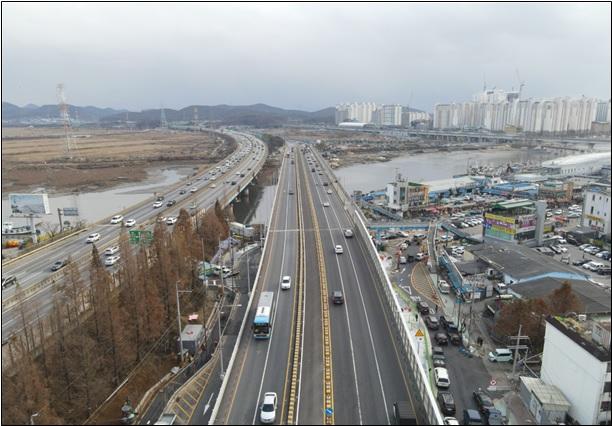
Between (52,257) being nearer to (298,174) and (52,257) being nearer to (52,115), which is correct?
(298,174)

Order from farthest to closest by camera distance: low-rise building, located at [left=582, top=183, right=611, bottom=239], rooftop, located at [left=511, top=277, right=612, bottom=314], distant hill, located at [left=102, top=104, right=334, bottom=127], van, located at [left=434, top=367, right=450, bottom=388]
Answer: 1. distant hill, located at [left=102, top=104, right=334, bottom=127]
2. low-rise building, located at [left=582, top=183, right=611, bottom=239]
3. rooftop, located at [left=511, top=277, right=612, bottom=314]
4. van, located at [left=434, top=367, right=450, bottom=388]

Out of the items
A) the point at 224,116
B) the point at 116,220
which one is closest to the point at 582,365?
the point at 116,220

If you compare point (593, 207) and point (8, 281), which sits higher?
point (593, 207)

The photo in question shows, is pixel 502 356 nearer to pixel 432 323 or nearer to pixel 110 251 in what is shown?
pixel 432 323

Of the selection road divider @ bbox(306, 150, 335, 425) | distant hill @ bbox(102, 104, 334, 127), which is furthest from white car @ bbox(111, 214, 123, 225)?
distant hill @ bbox(102, 104, 334, 127)

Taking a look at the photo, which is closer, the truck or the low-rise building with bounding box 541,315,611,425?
the truck

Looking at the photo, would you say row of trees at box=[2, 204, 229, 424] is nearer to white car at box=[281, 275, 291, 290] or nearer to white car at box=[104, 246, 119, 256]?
white car at box=[281, 275, 291, 290]
